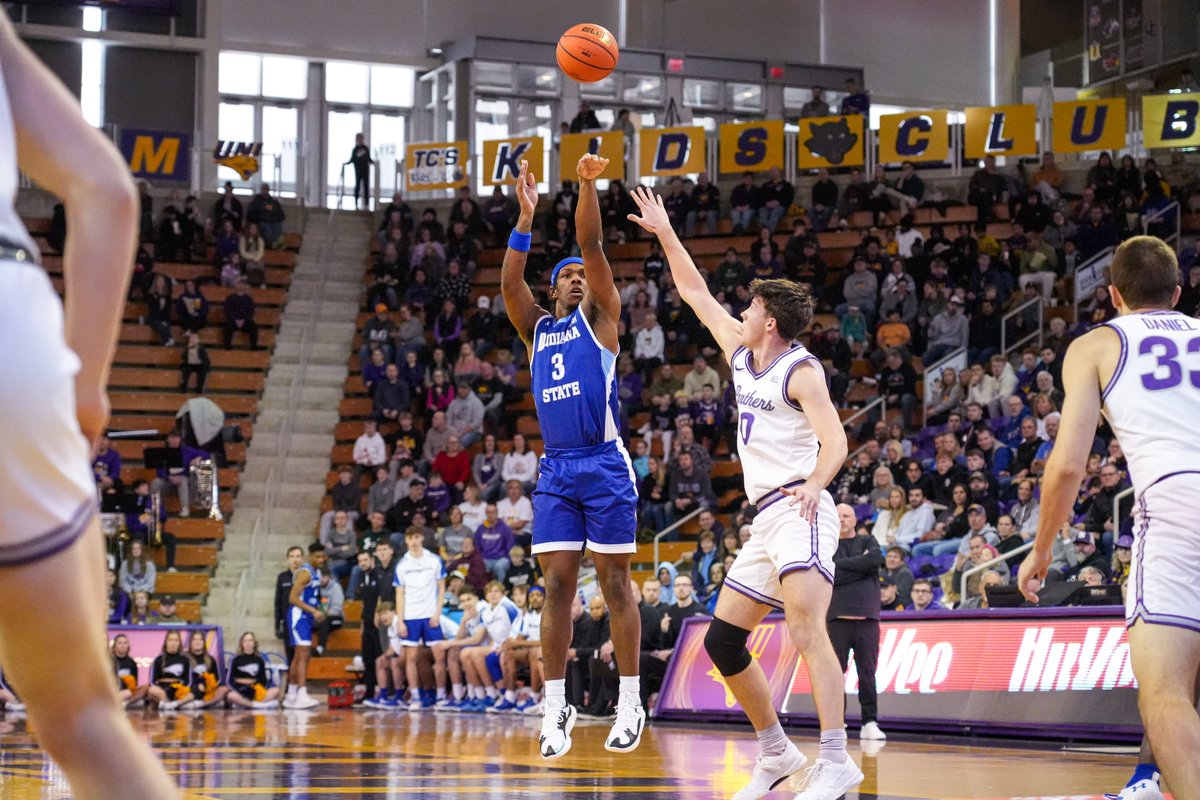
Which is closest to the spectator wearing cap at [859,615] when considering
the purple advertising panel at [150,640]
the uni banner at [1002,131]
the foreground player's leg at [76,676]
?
the purple advertising panel at [150,640]

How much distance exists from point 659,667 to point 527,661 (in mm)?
2253

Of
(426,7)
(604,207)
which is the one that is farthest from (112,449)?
(426,7)

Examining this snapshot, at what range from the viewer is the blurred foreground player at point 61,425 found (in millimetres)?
2230

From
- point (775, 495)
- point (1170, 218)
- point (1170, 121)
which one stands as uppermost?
point (1170, 121)

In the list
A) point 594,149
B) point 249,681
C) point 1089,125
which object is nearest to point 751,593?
point 249,681

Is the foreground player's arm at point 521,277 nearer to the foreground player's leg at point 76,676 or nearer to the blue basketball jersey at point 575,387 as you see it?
the blue basketball jersey at point 575,387

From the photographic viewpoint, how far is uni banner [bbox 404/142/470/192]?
2808cm

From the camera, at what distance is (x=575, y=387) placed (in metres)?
7.75

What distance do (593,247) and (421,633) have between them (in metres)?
11.1

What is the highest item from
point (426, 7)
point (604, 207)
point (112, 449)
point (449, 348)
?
point (426, 7)

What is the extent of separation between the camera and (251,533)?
73.9ft

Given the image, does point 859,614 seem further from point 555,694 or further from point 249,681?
point 249,681

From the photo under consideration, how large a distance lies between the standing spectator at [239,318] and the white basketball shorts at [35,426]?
2364 centimetres

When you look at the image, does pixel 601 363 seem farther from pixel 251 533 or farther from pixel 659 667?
pixel 251 533
